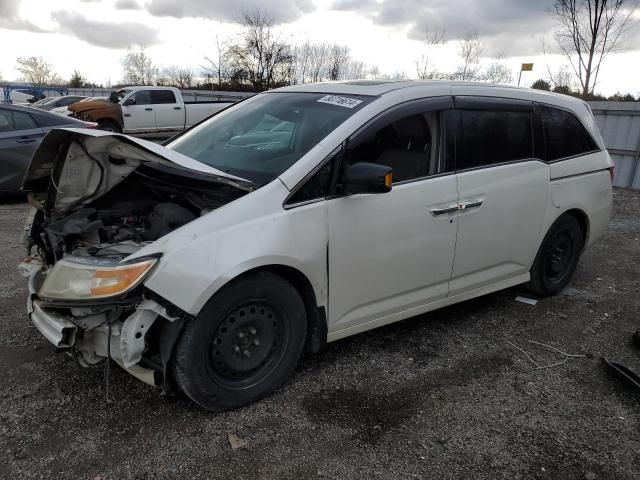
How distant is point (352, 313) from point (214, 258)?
104cm

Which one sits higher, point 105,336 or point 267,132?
point 267,132

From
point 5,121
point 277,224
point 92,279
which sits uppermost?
point 5,121

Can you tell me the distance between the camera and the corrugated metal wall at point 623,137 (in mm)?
10945

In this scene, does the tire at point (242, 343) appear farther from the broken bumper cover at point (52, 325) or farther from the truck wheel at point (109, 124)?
the truck wheel at point (109, 124)

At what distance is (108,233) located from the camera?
304 centimetres

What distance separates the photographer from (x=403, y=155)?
10.9 ft

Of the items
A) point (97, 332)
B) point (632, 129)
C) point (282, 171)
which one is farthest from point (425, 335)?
point (632, 129)

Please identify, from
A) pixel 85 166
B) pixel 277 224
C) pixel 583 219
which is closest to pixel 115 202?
pixel 85 166

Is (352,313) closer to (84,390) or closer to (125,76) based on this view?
(84,390)

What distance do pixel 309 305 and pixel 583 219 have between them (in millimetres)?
2972

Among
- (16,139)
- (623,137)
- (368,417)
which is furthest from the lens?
(623,137)

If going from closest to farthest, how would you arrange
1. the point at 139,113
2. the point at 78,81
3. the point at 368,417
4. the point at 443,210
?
the point at 368,417, the point at 443,210, the point at 139,113, the point at 78,81

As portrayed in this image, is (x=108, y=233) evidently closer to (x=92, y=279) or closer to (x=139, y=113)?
(x=92, y=279)

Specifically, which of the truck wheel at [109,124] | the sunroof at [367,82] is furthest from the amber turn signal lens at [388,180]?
the truck wheel at [109,124]
